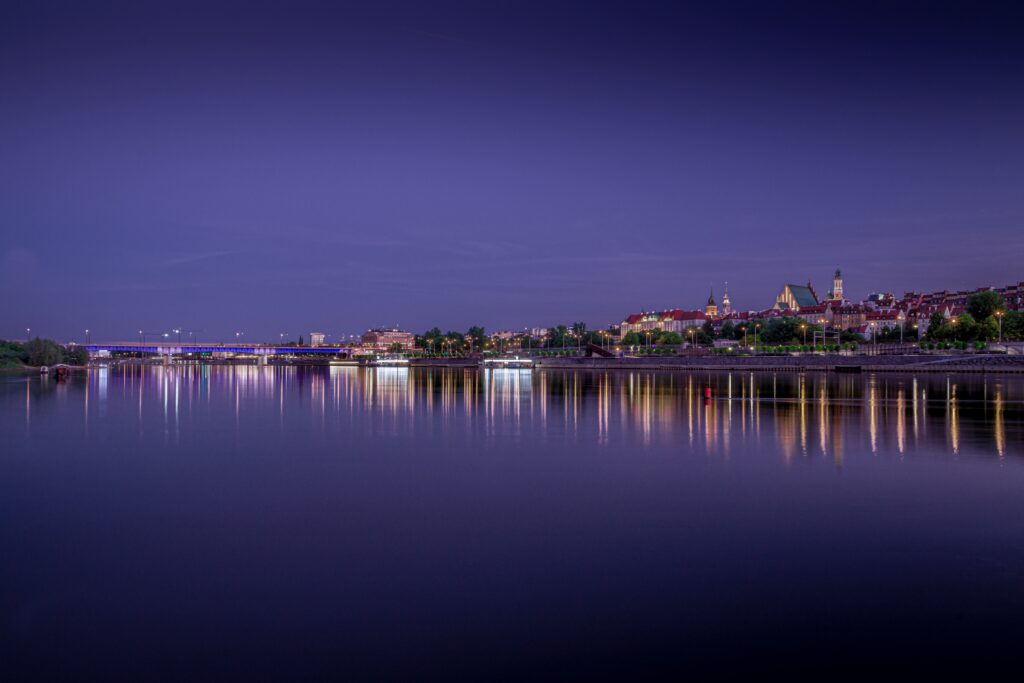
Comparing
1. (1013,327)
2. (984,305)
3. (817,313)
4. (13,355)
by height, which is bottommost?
(13,355)

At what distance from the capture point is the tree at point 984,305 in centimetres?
9988

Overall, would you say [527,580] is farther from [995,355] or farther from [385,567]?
[995,355]

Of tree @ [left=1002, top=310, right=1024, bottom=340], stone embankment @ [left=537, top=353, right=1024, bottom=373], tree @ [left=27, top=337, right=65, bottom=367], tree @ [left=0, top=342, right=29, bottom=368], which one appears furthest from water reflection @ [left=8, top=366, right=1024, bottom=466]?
tree @ [left=0, top=342, right=29, bottom=368]

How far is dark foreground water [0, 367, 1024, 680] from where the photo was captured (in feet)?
19.2

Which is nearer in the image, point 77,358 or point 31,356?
point 31,356

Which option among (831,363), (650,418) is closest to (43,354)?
(650,418)

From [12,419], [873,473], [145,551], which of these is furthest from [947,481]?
[12,419]

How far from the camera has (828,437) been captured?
18.9 metres

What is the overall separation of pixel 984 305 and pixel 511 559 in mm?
113160

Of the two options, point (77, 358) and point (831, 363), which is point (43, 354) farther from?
point (831, 363)

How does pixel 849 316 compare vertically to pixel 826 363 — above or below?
above

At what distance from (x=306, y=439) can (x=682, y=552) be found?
13301 millimetres

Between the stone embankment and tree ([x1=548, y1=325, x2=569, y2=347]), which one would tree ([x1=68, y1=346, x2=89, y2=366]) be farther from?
tree ([x1=548, y1=325, x2=569, y2=347])

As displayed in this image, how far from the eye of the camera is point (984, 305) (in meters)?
101
